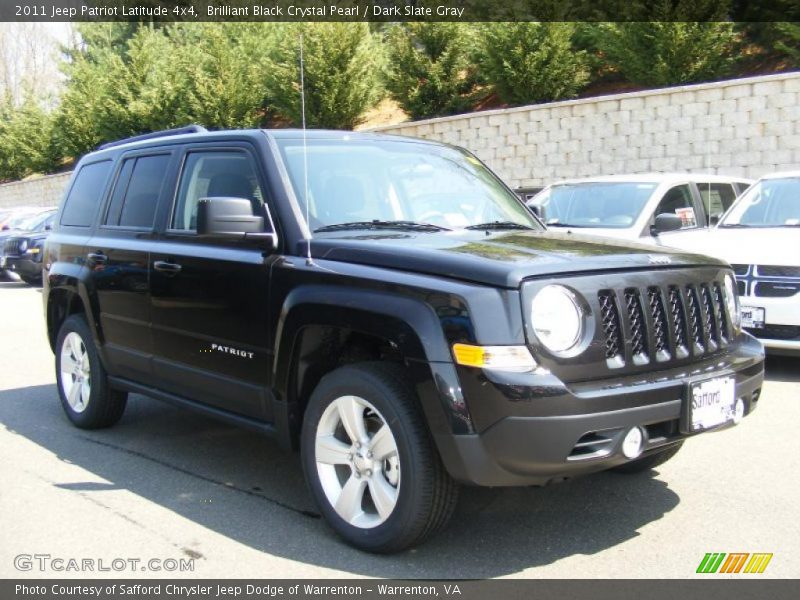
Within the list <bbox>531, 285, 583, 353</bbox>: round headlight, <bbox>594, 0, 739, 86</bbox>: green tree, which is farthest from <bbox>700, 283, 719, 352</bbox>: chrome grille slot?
<bbox>594, 0, 739, 86</bbox>: green tree

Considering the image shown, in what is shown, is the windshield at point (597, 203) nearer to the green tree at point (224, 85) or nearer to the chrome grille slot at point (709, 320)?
the chrome grille slot at point (709, 320)

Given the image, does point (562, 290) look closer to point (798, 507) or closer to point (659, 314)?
point (659, 314)

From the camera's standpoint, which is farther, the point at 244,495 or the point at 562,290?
the point at 244,495

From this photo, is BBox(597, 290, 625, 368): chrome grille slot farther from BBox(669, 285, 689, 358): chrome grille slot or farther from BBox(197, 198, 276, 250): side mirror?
BBox(197, 198, 276, 250): side mirror

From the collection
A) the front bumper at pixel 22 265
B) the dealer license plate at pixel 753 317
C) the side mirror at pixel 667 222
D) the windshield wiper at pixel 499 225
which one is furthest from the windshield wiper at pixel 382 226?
the front bumper at pixel 22 265

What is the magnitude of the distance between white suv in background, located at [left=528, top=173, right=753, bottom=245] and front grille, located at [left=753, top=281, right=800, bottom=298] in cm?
142

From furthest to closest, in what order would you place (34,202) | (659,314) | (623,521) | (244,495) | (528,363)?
(34,202), (244,495), (623,521), (659,314), (528,363)

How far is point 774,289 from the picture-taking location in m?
7.31

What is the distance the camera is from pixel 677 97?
18.6 m

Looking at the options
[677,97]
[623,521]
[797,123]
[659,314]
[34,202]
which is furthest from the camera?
[34,202]

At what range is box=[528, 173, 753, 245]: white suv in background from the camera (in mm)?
9000

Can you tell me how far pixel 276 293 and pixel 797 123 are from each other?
15.5 meters

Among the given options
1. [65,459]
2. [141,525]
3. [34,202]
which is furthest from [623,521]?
[34,202]

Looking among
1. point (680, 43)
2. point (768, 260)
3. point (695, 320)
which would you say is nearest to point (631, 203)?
point (768, 260)
